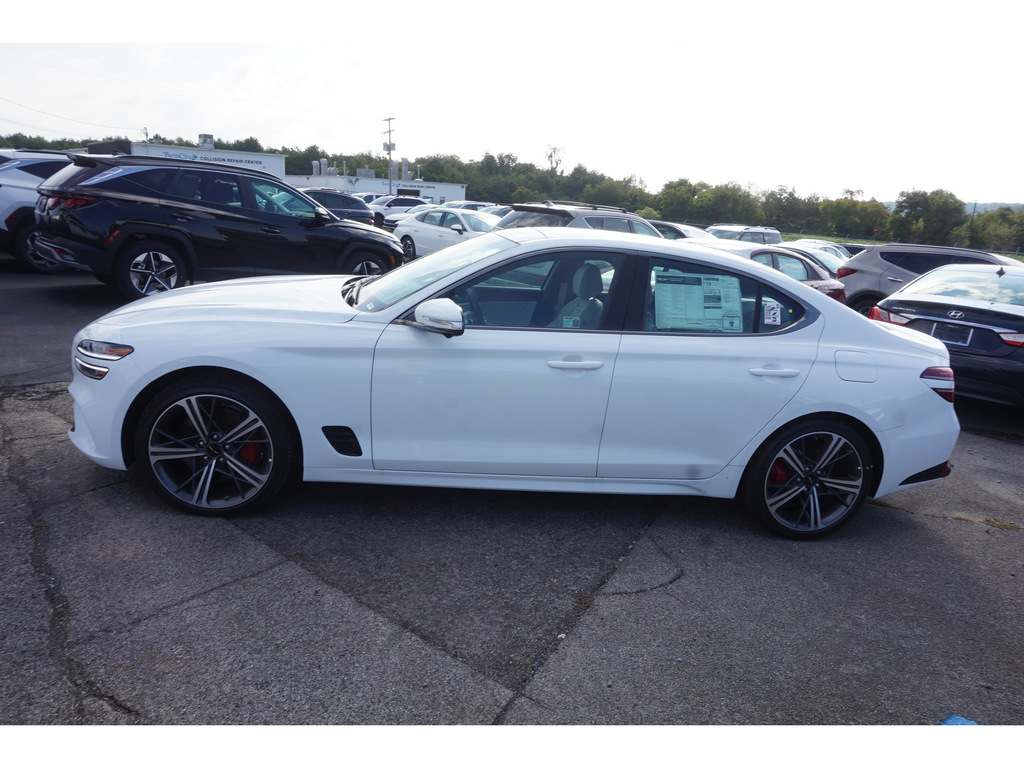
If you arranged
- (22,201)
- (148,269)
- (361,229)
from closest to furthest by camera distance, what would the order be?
(148,269), (22,201), (361,229)

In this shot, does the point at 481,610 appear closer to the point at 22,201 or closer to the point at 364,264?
the point at 364,264

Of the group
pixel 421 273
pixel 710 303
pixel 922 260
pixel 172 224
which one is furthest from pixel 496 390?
pixel 922 260

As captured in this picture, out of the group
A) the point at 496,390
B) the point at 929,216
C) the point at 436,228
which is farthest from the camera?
the point at 929,216

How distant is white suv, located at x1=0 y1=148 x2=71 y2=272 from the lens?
966 centimetres

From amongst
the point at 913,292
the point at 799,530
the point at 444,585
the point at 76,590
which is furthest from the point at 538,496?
the point at 913,292

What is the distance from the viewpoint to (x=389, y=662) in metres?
2.56

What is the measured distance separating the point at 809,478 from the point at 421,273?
250cm

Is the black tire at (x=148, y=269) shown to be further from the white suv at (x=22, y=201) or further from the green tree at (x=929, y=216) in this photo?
the green tree at (x=929, y=216)

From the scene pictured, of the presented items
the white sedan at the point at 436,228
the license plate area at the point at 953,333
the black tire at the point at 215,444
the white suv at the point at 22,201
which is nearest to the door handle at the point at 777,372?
the black tire at the point at 215,444

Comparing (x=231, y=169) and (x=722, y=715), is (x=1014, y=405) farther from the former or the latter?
(x=231, y=169)

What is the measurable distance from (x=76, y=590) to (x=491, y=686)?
179cm

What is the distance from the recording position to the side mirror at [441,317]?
335cm

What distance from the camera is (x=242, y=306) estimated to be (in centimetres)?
368

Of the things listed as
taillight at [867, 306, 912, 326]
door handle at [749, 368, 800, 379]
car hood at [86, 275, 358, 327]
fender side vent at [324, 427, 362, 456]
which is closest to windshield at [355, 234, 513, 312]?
A: car hood at [86, 275, 358, 327]
